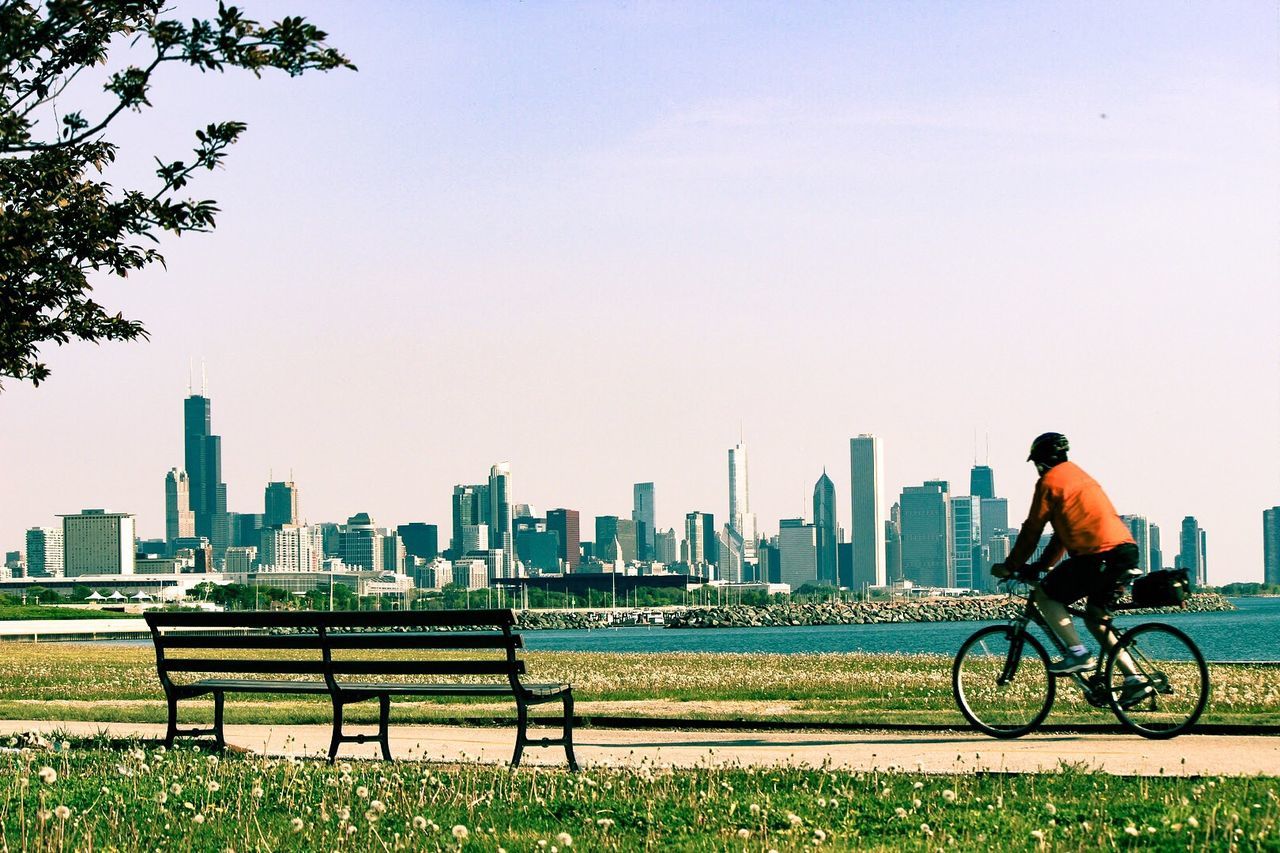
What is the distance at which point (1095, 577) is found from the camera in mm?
11445

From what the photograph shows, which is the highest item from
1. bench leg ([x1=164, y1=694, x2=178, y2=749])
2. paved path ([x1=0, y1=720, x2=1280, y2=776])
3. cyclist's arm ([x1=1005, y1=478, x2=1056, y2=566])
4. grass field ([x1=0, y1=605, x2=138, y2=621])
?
cyclist's arm ([x1=1005, y1=478, x2=1056, y2=566])

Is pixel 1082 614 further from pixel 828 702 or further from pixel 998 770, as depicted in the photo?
pixel 828 702

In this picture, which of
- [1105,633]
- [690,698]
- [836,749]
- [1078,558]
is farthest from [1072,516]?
[690,698]

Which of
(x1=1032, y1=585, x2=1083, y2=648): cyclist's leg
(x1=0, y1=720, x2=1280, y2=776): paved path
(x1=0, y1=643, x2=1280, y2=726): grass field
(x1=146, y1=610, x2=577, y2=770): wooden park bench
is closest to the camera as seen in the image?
(x1=0, y1=720, x2=1280, y2=776): paved path

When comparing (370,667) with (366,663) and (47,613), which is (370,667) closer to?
(366,663)

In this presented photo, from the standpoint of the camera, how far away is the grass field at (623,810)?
7375mm

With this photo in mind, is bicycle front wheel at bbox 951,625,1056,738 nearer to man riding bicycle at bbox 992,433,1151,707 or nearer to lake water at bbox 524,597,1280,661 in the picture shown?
man riding bicycle at bbox 992,433,1151,707

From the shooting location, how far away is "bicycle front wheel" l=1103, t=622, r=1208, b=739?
11.5 meters

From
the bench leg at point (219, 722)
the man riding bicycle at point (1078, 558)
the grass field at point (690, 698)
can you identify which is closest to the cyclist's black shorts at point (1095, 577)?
the man riding bicycle at point (1078, 558)

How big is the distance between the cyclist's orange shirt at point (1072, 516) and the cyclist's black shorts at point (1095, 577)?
0.06 meters

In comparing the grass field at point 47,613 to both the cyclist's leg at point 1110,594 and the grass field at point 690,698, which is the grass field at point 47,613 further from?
the cyclist's leg at point 1110,594

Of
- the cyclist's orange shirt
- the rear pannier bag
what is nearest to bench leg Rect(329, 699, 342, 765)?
the cyclist's orange shirt

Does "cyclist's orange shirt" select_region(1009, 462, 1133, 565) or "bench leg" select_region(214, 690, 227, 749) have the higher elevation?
"cyclist's orange shirt" select_region(1009, 462, 1133, 565)

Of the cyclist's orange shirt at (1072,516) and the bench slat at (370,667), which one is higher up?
the cyclist's orange shirt at (1072,516)
